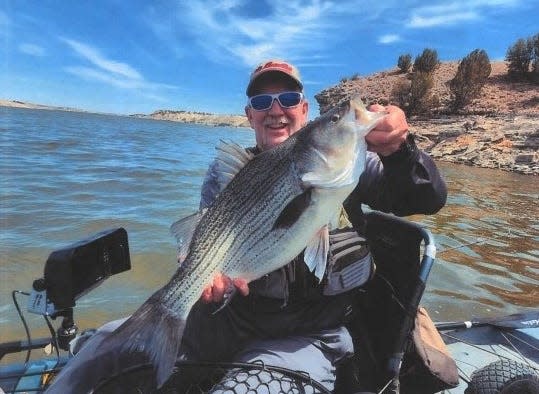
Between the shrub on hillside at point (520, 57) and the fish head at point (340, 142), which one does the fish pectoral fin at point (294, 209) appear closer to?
the fish head at point (340, 142)

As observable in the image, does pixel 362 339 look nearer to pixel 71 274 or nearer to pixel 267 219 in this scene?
pixel 267 219

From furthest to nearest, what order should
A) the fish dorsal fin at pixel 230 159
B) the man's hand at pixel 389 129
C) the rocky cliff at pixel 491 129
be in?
the rocky cliff at pixel 491 129, the fish dorsal fin at pixel 230 159, the man's hand at pixel 389 129

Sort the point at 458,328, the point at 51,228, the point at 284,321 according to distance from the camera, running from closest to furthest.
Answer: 1. the point at 284,321
2. the point at 458,328
3. the point at 51,228

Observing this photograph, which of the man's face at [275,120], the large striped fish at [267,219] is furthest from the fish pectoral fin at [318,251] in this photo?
the man's face at [275,120]

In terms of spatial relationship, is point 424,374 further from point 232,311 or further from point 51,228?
point 51,228

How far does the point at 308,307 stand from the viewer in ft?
9.95

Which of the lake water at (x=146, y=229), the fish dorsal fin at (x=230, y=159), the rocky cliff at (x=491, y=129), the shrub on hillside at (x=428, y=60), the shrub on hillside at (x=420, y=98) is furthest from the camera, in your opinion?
the shrub on hillside at (x=428, y=60)

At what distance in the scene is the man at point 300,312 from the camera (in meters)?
2.78

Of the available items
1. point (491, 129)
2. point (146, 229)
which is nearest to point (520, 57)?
point (491, 129)

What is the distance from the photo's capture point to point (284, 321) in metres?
2.98

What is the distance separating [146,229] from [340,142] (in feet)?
27.7

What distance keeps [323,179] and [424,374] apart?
140cm

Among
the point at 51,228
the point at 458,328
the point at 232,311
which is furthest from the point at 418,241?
the point at 51,228

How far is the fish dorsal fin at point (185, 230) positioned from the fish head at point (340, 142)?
2.34ft
